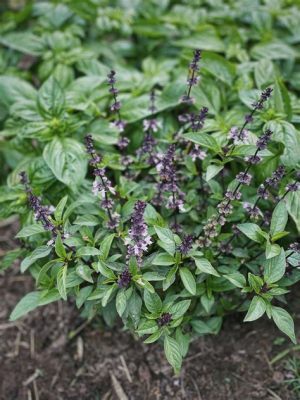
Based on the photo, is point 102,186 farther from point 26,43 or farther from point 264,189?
point 26,43

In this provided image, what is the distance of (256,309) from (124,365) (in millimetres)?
970

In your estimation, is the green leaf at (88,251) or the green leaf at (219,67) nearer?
the green leaf at (88,251)

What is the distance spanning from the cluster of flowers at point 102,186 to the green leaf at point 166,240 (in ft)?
0.79

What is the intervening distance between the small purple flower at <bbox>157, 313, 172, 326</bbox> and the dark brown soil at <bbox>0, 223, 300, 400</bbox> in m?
0.61

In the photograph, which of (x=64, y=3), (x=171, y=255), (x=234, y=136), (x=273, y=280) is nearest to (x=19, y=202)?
(x=171, y=255)

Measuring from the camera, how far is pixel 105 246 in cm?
194

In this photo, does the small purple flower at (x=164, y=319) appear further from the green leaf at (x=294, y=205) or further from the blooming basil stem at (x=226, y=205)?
the green leaf at (x=294, y=205)

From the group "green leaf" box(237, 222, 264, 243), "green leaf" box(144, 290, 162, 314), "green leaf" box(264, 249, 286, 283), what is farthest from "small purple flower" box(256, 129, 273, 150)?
"green leaf" box(144, 290, 162, 314)

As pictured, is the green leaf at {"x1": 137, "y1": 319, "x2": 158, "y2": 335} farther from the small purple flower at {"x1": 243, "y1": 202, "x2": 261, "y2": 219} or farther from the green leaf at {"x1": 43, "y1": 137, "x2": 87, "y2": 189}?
the green leaf at {"x1": 43, "y1": 137, "x2": 87, "y2": 189}

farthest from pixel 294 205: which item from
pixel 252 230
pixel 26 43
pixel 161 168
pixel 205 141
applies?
pixel 26 43

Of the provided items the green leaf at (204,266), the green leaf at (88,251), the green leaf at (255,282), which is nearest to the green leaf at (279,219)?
the green leaf at (255,282)

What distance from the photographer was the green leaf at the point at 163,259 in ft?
6.18

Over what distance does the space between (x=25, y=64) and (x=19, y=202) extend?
2115 mm

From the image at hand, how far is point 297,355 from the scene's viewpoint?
2.29m
